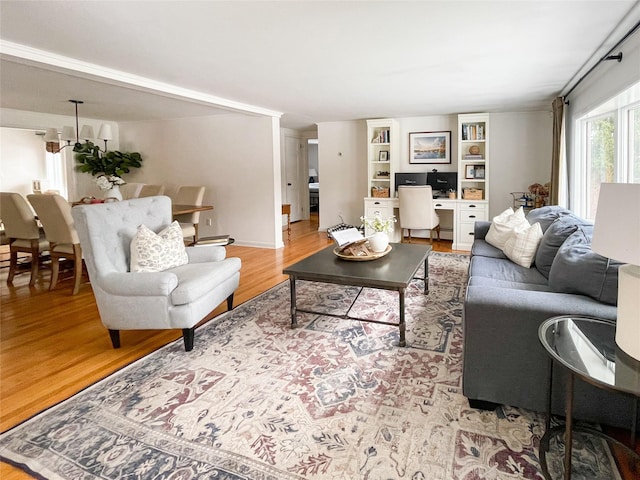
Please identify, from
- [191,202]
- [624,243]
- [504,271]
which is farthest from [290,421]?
[191,202]

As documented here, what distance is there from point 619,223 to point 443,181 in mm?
5274

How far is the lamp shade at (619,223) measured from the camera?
1218 mm

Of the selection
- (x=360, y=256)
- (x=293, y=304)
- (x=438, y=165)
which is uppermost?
(x=438, y=165)

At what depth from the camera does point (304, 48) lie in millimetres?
2887

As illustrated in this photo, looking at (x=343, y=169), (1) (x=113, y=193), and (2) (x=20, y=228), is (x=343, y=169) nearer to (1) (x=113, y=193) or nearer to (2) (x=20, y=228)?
(1) (x=113, y=193)

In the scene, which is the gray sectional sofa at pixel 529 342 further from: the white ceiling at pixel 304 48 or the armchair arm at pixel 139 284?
the armchair arm at pixel 139 284

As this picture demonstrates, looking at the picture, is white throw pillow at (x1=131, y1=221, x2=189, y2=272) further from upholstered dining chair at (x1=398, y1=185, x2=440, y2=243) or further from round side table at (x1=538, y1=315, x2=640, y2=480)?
upholstered dining chair at (x1=398, y1=185, x2=440, y2=243)

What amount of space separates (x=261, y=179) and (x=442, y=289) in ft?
11.6

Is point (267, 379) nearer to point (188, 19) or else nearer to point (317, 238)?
point (188, 19)

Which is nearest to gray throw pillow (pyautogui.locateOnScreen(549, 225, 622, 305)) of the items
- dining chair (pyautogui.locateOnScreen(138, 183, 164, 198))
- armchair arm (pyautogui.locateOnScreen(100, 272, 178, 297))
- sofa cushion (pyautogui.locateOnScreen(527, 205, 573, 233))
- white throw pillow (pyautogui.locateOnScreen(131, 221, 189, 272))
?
sofa cushion (pyautogui.locateOnScreen(527, 205, 573, 233))

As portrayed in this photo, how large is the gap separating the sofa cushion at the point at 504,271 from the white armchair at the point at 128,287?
6.70 feet

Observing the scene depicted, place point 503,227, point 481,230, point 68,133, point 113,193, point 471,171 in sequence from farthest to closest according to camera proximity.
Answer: point 471,171
point 68,133
point 113,193
point 481,230
point 503,227

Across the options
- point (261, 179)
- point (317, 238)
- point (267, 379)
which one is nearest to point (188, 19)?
point (267, 379)

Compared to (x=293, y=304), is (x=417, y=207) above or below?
above
